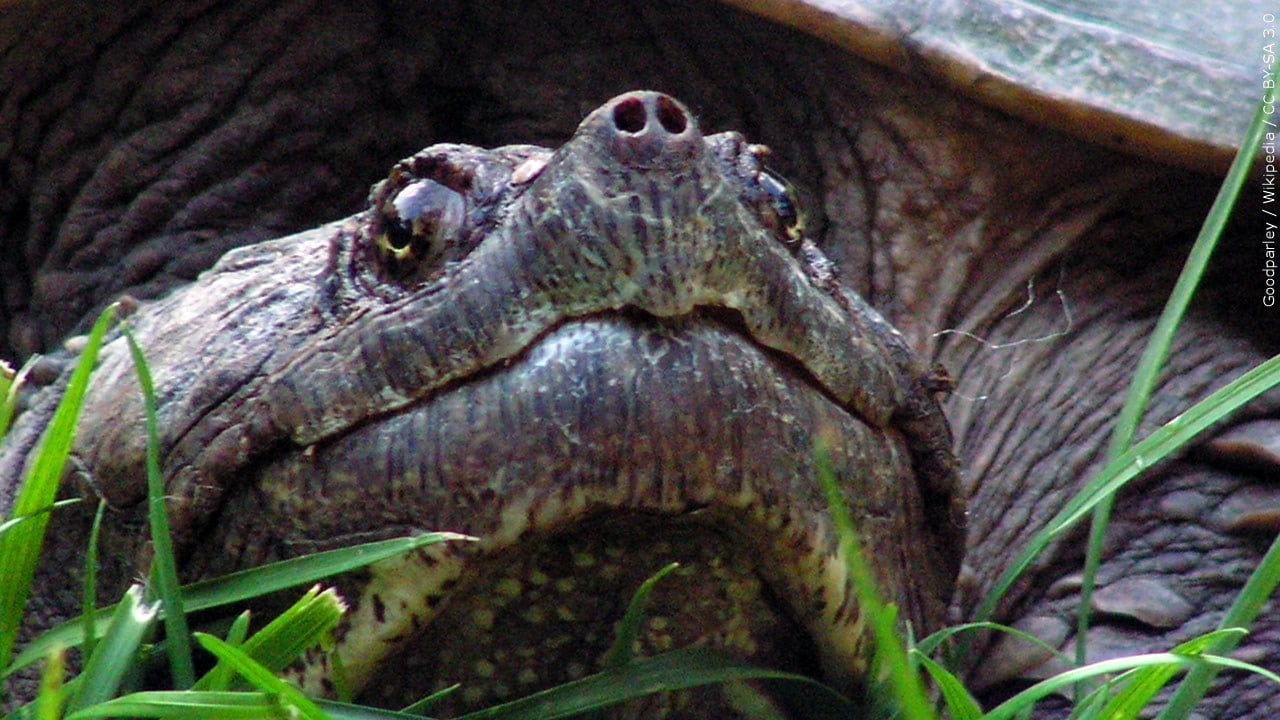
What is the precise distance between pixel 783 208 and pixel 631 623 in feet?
1.46

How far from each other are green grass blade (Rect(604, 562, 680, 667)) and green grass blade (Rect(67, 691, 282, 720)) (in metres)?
0.34

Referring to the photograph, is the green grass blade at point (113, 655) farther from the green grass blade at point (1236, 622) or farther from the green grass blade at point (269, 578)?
the green grass blade at point (1236, 622)

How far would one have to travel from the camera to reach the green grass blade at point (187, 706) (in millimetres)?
1139

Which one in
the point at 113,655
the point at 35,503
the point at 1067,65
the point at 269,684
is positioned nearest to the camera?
the point at 269,684

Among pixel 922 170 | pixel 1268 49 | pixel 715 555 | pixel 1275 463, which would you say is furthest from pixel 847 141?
pixel 715 555

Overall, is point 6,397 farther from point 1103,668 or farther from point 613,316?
point 1103,668

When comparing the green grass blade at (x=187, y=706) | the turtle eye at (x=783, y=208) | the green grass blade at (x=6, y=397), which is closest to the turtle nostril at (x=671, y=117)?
the turtle eye at (x=783, y=208)

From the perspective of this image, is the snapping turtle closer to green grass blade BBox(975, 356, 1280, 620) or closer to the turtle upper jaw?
the turtle upper jaw

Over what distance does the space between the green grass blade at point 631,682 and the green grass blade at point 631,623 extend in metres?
0.01

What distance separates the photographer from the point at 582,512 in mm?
1292

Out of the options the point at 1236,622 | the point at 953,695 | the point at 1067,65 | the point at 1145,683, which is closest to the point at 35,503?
the point at 953,695

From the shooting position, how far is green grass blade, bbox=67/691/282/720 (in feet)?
3.74

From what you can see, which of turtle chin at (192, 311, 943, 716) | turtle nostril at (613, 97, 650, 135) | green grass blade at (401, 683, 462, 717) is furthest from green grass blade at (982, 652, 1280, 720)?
turtle nostril at (613, 97, 650, 135)

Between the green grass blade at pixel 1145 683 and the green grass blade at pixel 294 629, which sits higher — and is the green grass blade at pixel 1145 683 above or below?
below
